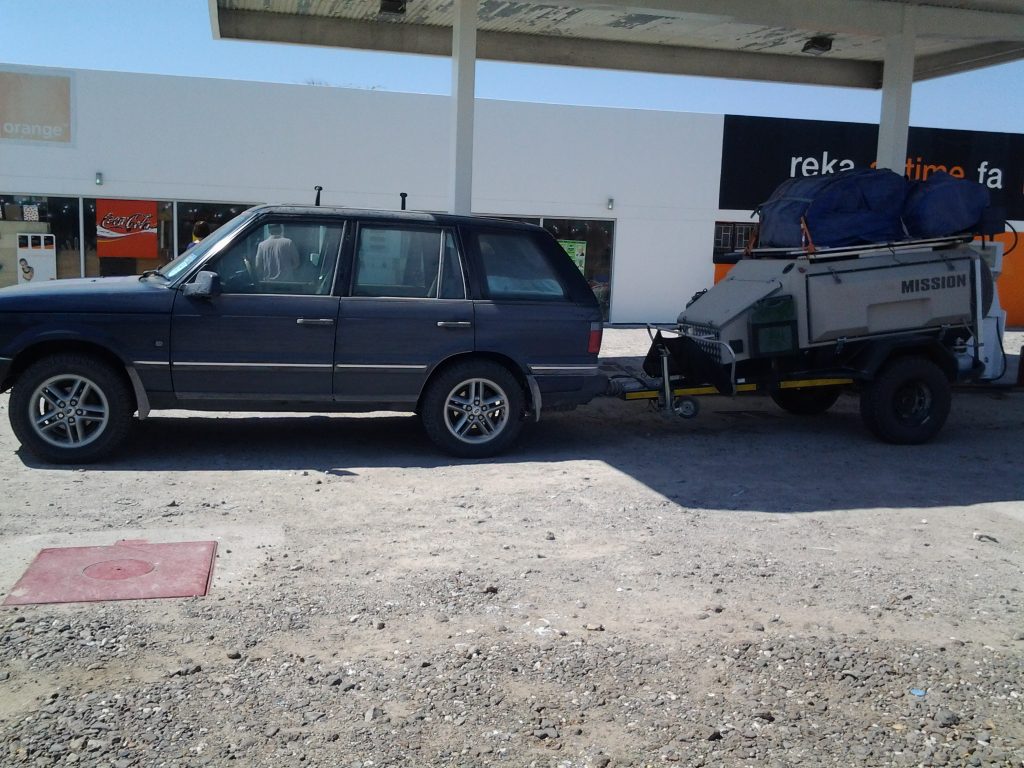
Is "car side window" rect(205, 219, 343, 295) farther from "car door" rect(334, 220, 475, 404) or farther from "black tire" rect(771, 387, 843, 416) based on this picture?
"black tire" rect(771, 387, 843, 416)

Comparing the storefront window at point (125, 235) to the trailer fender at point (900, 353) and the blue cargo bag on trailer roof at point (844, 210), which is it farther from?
the trailer fender at point (900, 353)

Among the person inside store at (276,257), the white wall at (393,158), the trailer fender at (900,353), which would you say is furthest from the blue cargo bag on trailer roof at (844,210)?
the white wall at (393,158)

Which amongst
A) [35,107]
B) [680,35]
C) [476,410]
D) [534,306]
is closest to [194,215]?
[35,107]

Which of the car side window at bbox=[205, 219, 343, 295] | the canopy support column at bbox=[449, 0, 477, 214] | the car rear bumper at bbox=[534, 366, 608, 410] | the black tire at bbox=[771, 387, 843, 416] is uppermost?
the canopy support column at bbox=[449, 0, 477, 214]

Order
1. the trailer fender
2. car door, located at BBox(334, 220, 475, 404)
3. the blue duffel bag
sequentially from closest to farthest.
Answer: car door, located at BBox(334, 220, 475, 404)
the trailer fender
the blue duffel bag

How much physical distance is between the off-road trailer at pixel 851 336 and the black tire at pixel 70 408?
164 inches

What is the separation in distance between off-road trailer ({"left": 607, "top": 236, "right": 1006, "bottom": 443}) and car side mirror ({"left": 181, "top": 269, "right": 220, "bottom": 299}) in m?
3.48

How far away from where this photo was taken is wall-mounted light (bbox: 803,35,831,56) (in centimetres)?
1369

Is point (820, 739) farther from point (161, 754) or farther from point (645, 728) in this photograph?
point (161, 754)

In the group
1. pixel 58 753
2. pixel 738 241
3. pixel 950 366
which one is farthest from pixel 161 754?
pixel 738 241

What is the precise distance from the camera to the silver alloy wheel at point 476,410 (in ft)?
26.9

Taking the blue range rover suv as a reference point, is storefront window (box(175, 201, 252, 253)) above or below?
above

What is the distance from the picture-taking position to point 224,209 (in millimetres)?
18766

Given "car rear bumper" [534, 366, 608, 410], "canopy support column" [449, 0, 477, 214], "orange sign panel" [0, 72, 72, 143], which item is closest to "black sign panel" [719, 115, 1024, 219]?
"canopy support column" [449, 0, 477, 214]
